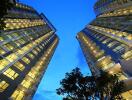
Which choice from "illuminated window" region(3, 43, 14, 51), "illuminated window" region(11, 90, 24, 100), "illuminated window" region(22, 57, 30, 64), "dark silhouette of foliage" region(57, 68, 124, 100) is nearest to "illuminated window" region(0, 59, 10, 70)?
"illuminated window" region(11, 90, 24, 100)

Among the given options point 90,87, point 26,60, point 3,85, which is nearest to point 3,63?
point 3,85

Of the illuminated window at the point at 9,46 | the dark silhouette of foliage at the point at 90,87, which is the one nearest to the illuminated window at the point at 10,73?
the illuminated window at the point at 9,46

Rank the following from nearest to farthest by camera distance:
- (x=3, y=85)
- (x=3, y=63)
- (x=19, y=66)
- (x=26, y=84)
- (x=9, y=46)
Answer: (x=3, y=85) → (x=3, y=63) → (x=26, y=84) → (x=19, y=66) → (x=9, y=46)

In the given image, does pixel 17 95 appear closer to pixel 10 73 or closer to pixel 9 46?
pixel 10 73

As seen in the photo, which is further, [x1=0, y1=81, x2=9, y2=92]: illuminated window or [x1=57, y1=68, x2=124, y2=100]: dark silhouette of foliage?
[x1=0, y1=81, x2=9, y2=92]: illuminated window

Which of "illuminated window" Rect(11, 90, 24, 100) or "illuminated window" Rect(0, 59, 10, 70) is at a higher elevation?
"illuminated window" Rect(0, 59, 10, 70)

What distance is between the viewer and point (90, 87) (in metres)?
28.8

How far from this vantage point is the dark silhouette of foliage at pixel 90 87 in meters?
28.1

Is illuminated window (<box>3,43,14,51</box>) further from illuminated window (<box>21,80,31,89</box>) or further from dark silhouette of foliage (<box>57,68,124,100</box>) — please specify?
dark silhouette of foliage (<box>57,68,124,100</box>)

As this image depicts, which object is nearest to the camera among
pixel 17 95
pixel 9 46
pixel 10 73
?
pixel 17 95

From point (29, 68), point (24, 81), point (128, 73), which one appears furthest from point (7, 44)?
point (128, 73)

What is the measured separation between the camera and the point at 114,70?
52.0 metres

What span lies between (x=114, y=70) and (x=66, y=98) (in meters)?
24.7

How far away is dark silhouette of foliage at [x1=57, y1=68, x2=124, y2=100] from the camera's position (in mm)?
28094
